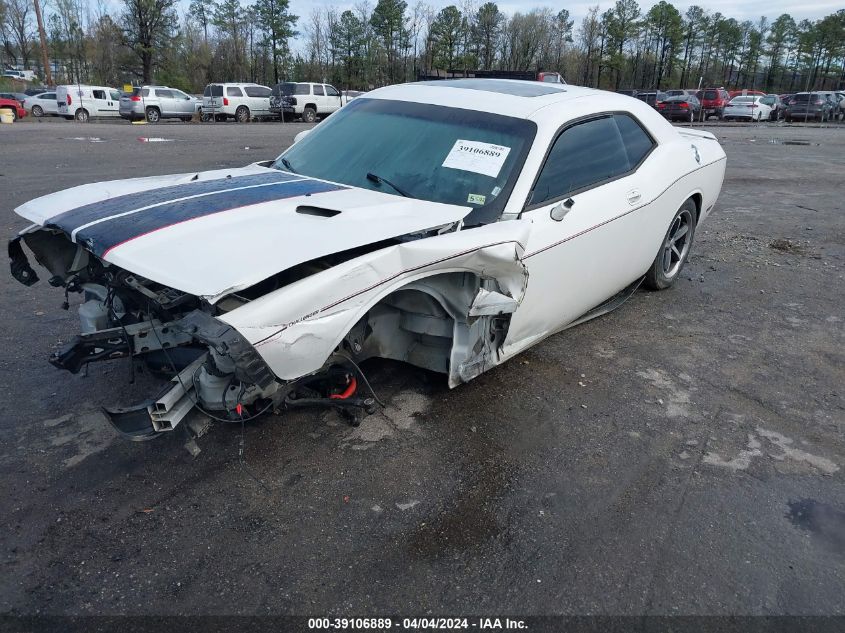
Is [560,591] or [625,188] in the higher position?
[625,188]

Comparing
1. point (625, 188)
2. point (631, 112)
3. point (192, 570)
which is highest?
point (631, 112)

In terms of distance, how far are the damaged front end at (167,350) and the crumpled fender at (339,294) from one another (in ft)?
0.26

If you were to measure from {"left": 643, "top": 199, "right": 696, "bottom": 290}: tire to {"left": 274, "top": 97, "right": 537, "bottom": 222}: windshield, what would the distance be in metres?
2.01

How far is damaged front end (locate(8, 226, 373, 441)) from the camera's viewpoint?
239 cm

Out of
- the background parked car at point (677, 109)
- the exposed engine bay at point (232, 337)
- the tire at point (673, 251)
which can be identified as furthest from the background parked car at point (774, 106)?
the exposed engine bay at point (232, 337)

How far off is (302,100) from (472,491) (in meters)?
27.9

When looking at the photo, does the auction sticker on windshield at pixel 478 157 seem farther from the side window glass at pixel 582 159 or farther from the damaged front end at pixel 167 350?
the damaged front end at pixel 167 350

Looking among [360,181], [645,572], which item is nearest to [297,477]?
[645,572]

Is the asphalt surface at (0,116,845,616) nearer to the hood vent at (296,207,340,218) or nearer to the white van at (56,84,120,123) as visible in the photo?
the hood vent at (296,207,340,218)

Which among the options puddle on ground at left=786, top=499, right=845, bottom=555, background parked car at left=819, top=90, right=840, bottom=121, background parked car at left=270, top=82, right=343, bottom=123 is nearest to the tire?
puddle on ground at left=786, top=499, right=845, bottom=555

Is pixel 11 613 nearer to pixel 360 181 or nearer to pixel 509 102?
pixel 360 181

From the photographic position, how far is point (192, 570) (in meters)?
2.29

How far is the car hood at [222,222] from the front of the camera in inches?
95.7

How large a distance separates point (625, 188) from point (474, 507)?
8.01ft
